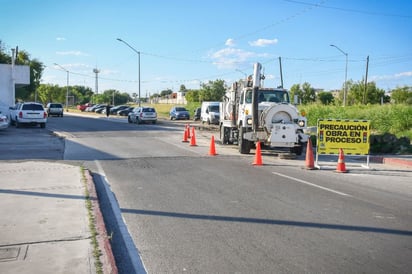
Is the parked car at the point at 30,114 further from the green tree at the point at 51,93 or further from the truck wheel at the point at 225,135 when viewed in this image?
the green tree at the point at 51,93

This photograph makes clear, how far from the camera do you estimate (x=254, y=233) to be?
6332 millimetres

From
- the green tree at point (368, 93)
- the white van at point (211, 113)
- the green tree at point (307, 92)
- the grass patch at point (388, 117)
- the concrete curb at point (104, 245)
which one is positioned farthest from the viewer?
the green tree at point (307, 92)

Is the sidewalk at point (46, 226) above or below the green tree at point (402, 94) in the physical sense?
below

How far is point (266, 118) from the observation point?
1616 centimetres

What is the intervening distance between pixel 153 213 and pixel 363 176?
6859 millimetres

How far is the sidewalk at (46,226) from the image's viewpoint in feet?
16.0

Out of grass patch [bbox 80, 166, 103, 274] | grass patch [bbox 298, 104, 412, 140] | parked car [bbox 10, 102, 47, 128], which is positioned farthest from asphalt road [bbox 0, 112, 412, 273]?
parked car [bbox 10, 102, 47, 128]

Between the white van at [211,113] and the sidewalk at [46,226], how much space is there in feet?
95.2

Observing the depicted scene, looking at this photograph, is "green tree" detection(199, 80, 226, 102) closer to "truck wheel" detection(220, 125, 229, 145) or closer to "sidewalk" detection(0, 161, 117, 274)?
"truck wheel" detection(220, 125, 229, 145)

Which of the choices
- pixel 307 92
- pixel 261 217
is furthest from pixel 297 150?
pixel 307 92

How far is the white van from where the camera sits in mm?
39119

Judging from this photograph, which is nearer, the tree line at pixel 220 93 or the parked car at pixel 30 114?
the parked car at pixel 30 114

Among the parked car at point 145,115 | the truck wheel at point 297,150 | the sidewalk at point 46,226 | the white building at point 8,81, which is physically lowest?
the sidewalk at point 46,226

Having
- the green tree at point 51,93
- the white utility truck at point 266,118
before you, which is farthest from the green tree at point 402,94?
the green tree at point 51,93
